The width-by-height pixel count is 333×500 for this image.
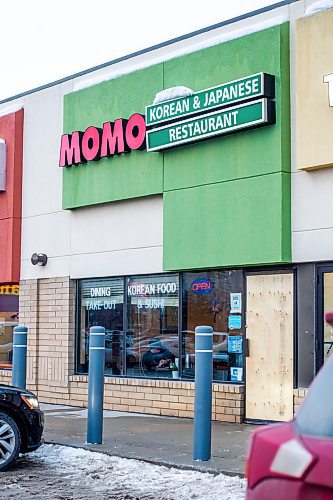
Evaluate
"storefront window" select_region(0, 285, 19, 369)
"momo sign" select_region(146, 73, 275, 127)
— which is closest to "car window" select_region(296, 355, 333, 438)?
"momo sign" select_region(146, 73, 275, 127)

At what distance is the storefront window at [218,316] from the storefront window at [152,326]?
0.27 m

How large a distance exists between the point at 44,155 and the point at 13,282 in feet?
9.18

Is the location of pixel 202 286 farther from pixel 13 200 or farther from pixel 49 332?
pixel 13 200

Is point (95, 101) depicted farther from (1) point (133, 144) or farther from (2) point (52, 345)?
(2) point (52, 345)

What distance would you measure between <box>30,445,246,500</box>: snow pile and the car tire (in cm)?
49

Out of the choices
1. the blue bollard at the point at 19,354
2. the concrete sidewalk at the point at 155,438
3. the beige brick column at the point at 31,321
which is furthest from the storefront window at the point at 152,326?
the beige brick column at the point at 31,321

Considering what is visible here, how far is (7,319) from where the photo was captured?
1834cm

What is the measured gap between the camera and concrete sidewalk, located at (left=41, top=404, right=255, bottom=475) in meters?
9.64

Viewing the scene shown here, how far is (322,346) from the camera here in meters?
11.8

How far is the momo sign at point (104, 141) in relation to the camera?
1466 centimetres

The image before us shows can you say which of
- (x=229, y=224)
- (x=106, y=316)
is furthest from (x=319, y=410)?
(x=106, y=316)

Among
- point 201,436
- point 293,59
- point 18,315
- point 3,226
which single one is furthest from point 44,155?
point 201,436

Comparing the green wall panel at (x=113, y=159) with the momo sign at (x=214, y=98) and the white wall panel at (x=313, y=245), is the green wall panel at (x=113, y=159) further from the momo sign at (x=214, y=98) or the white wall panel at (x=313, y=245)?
the white wall panel at (x=313, y=245)

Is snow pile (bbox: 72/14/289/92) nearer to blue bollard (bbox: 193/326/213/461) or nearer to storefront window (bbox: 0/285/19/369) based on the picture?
storefront window (bbox: 0/285/19/369)
